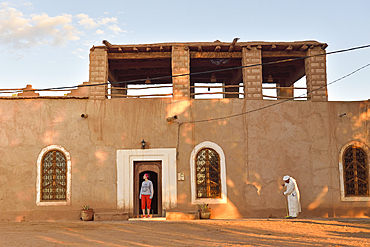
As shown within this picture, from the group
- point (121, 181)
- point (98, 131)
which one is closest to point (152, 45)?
point (98, 131)

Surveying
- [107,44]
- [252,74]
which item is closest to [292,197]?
[252,74]

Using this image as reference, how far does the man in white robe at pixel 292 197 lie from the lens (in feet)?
37.3

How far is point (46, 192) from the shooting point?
12383 millimetres

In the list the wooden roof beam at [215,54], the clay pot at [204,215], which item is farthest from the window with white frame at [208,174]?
the wooden roof beam at [215,54]

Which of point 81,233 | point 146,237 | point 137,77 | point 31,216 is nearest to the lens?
point 146,237

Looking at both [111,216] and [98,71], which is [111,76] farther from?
[111,216]

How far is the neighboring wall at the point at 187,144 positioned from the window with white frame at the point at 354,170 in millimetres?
234

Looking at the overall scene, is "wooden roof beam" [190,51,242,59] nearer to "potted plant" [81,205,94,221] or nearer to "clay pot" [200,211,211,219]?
"clay pot" [200,211,211,219]

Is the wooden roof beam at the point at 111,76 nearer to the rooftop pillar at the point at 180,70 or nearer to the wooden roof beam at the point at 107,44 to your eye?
the wooden roof beam at the point at 107,44

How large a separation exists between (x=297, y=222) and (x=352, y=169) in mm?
3675

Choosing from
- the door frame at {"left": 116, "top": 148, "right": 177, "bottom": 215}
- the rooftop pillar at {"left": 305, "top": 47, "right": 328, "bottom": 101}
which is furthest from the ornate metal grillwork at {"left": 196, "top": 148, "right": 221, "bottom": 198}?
the rooftop pillar at {"left": 305, "top": 47, "right": 328, "bottom": 101}

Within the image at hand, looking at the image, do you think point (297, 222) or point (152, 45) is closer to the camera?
point (297, 222)

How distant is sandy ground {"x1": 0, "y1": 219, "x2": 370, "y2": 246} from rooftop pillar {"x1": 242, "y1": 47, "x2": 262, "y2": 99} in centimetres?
437

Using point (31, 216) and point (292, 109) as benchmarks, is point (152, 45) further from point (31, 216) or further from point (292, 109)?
point (31, 216)
